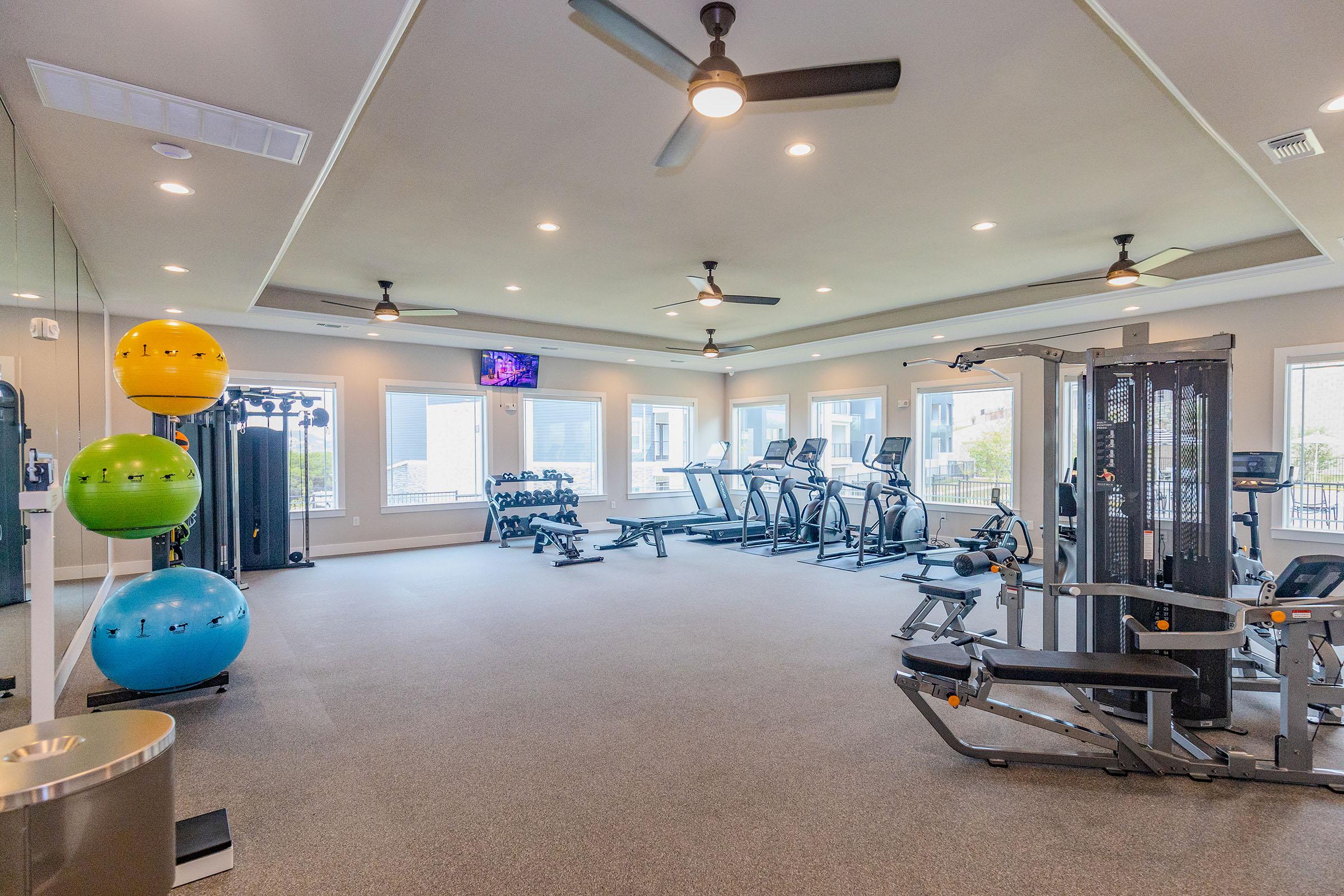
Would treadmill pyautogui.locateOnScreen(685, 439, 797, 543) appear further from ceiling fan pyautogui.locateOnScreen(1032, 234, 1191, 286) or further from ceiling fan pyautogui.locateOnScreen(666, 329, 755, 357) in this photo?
ceiling fan pyautogui.locateOnScreen(1032, 234, 1191, 286)

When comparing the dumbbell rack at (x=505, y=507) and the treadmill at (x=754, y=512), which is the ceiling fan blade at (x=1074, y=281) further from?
the dumbbell rack at (x=505, y=507)

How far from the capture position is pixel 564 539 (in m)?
7.50

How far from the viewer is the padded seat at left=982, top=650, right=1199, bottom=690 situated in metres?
2.52

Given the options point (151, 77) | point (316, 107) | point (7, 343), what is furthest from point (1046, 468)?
point (7, 343)

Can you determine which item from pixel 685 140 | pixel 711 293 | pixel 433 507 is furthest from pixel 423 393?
pixel 685 140

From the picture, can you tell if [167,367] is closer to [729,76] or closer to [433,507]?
[729,76]

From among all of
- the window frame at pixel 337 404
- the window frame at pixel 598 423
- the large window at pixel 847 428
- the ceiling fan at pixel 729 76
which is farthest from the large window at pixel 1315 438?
the window frame at pixel 337 404

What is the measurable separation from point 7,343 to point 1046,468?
15.2ft

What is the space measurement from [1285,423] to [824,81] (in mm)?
6039

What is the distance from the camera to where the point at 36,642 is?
2322 millimetres

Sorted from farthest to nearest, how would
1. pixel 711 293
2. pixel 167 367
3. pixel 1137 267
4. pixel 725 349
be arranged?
pixel 725 349, pixel 711 293, pixel 1137 267, pixel 167 367

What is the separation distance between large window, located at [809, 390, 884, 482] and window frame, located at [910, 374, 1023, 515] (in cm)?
58

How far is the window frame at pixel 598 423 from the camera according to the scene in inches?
364

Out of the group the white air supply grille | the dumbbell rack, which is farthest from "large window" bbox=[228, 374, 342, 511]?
the white air supply grille
